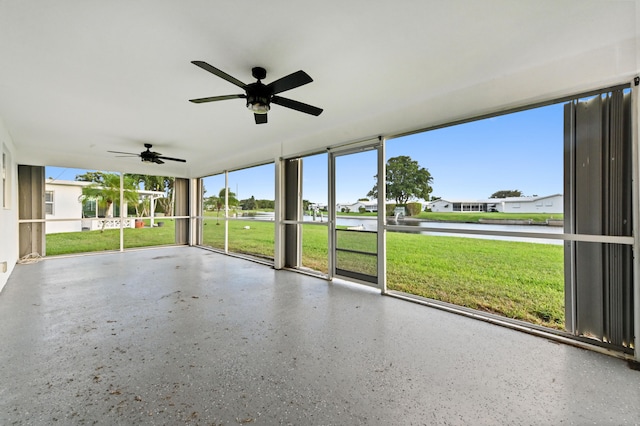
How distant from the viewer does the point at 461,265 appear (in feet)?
19.5

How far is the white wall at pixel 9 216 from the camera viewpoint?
12.6 feet

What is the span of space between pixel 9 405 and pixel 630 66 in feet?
16.3

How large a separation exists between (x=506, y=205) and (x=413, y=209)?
1209 millimetres

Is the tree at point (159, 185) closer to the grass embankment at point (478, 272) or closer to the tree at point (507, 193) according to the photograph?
the grass embankment at point (478, 272)

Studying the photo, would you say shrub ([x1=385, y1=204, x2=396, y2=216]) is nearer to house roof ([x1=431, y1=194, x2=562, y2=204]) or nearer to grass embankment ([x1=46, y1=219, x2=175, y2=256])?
house roof ([x1=431, y1=194, x2=562, y2=204])

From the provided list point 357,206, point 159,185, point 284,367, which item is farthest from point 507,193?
point 159,185

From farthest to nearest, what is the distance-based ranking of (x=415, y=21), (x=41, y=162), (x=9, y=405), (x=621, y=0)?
1. (x=41, y=162)
2. (x=415, y=21)
3. (x=621, y=0)
4. (x=9, y=405)

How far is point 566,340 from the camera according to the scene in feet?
7.90

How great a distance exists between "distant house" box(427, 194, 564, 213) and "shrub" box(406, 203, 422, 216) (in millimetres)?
273

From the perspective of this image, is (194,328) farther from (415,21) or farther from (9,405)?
(415,21)

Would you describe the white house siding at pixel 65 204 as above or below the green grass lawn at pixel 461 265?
above

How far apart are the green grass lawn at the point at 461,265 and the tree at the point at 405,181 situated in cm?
81

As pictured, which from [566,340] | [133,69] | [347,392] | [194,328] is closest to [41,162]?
[133,69]

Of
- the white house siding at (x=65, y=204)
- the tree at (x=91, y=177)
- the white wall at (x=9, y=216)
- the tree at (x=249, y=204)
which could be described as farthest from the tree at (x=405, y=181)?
the white house siding at (x=65, y=204)
